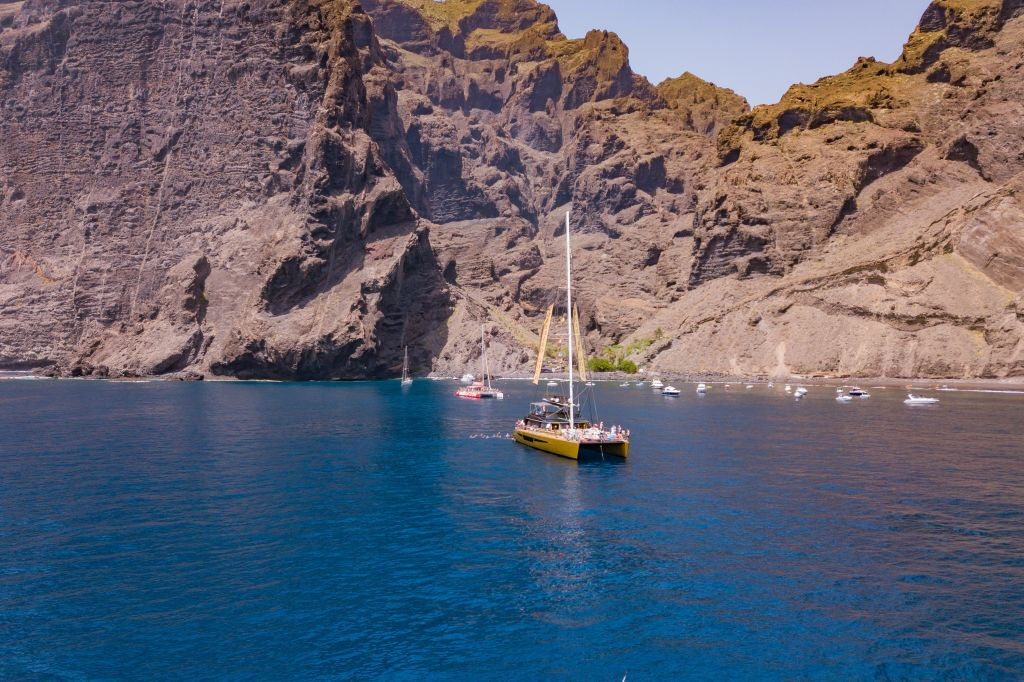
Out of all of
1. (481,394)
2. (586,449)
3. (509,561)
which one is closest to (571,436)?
(586,449)

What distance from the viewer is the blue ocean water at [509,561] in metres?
28.2

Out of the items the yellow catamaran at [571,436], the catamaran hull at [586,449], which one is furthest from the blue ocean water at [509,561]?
the yellow catamaran at [571,436]

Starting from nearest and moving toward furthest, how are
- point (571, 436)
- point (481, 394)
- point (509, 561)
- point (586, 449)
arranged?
point (509, 561) → point (586, 449) → point (571, 436) → point (481, 394)

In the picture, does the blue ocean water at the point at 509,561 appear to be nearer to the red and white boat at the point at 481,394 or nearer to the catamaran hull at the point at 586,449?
the catamaran hull at the point at 586,449

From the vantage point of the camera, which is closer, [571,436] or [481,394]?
[571,436]

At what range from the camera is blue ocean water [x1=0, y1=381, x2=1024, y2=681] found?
2816cm

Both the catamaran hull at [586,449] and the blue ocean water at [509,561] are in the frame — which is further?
the catamaran hull at [586,449]

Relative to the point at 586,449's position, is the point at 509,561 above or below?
below

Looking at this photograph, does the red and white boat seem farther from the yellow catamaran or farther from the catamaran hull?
the catamaran hull

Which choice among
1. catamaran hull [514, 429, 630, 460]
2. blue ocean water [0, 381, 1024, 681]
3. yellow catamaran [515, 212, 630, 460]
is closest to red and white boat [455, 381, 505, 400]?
blue ocean water [0, 381, 1024, 681]

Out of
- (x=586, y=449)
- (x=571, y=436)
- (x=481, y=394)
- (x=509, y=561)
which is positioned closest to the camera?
(x=509, y=561)

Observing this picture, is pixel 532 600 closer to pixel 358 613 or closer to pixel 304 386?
pixel 358 613

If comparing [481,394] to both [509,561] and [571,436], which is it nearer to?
[571,436]

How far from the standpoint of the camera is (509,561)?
39.3 meters
